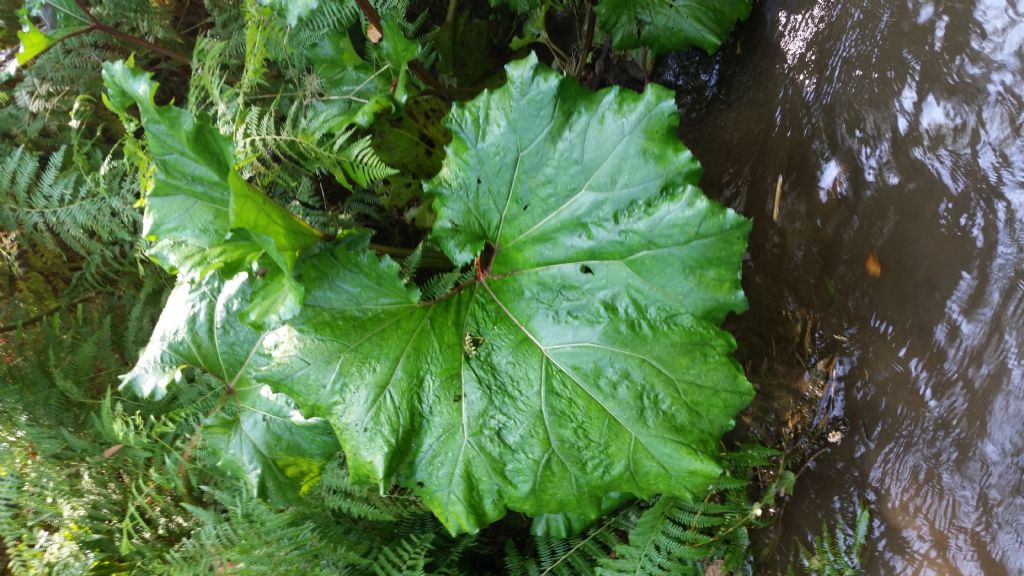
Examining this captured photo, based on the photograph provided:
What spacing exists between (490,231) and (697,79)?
3.22 ft

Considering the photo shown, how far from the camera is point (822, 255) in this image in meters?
1.76

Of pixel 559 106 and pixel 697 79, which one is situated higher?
pixel 697 79

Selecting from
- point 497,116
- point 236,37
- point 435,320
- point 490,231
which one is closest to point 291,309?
point 435,320

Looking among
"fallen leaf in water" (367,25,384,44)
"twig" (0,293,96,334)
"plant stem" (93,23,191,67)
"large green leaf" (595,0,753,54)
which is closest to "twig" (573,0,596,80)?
"large green leaf" (595,0,753,54)

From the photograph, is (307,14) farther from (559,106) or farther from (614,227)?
(614,227)

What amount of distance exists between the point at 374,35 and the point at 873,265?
1.65 m

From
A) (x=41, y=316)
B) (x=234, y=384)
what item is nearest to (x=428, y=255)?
(x=234, y=384)

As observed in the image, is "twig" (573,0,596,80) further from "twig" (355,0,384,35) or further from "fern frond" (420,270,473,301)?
"fern frond" (420,270,473,301)

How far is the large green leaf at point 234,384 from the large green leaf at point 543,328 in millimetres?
260

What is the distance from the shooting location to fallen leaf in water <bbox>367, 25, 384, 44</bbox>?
6.80 ft

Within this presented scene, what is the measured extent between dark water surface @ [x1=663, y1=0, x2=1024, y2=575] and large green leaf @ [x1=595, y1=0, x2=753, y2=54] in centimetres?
16

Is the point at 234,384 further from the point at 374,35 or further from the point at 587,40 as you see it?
the point at 587,40

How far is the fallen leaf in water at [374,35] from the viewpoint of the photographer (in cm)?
207

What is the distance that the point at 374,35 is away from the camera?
209 centimetres
